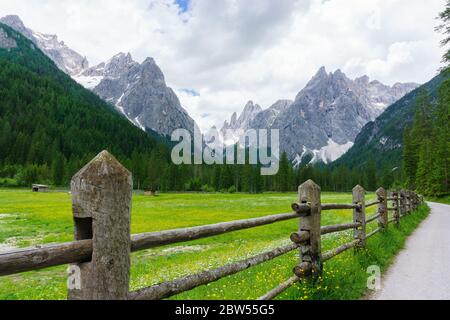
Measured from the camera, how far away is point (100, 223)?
139 inches

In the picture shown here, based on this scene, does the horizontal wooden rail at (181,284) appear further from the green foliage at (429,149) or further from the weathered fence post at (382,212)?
the green foliage at (429,149)

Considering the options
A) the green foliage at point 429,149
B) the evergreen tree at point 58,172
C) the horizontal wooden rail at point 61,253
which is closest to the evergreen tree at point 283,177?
the green foliage at point 429,149

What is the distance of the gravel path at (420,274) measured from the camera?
797cm

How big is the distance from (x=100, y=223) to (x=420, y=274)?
9.64 metres

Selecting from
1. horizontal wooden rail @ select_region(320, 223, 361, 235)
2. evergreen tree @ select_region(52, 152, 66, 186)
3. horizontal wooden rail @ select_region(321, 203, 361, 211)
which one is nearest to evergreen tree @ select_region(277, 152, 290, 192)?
evergreen tree @ select_region(52, 152, 66, 186)

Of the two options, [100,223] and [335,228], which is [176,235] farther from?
[335,228]

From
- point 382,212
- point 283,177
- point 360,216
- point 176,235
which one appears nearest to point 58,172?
point 283,177

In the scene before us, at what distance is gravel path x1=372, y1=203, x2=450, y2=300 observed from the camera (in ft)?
26.1

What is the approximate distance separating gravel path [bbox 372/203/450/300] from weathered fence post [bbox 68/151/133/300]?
626 cm

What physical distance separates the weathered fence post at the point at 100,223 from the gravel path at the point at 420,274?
6.26 metres

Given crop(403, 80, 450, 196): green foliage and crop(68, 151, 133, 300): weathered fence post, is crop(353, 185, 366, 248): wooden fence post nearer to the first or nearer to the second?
crop(68, 151, 133, 300): weathered fence post

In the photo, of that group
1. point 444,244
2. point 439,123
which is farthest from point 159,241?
point 439,123
